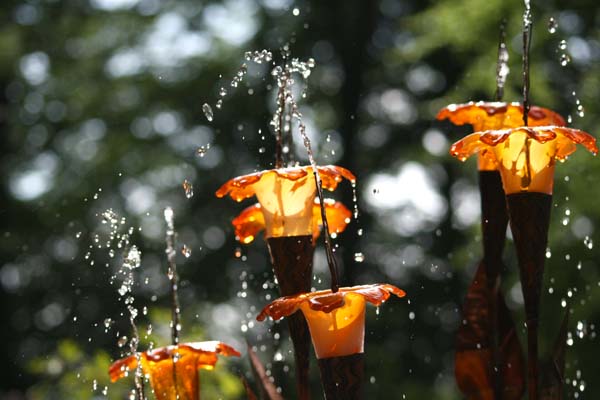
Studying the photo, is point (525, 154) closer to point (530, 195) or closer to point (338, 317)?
point (530, 195)

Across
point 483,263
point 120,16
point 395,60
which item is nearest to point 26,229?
point 120,16

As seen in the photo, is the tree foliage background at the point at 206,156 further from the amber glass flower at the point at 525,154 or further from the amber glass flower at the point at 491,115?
the amber glass flower at the point at 525,154

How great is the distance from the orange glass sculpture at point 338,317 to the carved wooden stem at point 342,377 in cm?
1

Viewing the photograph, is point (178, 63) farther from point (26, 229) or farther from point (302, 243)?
point (302, 243)

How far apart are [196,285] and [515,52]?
160 inches

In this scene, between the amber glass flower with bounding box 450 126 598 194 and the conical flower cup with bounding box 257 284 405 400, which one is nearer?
the conical flower cup with bounding box 257 284 405 400

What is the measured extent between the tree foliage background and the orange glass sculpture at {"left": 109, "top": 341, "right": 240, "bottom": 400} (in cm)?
602

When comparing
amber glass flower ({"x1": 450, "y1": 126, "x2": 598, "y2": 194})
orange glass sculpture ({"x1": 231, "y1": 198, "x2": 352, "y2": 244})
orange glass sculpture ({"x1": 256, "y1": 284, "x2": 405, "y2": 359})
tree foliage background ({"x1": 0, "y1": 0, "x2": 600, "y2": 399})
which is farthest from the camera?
tree foliage background ({"x1": 0, "y1": 0, "x2": 600, "y2": 399})

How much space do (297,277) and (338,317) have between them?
301 millimetres

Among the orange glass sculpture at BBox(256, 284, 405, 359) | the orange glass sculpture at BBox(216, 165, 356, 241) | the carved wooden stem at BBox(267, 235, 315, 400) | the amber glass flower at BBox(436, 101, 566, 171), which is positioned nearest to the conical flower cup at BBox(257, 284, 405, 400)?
the orange glass sculpture at BBox(256, 284, 405, 359)

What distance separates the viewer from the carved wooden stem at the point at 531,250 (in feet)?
6.75

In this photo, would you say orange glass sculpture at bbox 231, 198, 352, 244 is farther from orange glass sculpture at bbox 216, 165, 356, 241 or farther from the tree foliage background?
the tree foliage background

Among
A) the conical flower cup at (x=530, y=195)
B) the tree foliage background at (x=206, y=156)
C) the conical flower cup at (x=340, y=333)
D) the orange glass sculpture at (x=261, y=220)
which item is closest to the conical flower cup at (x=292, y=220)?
the orange glass sculpture at (x=261, y=220)

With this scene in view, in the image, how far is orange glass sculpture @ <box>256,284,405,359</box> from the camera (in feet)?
5.97
